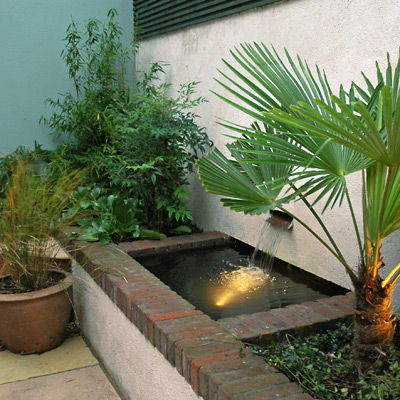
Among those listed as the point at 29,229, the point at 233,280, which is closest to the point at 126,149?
the point at 29,229

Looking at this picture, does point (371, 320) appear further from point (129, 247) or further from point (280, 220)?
point (129, 247)

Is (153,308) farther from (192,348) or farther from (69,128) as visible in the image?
Answer: (69,128)

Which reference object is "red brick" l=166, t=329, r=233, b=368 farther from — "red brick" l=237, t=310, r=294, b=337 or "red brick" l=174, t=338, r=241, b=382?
"red brick" l=237, t=310, r=294, b=337

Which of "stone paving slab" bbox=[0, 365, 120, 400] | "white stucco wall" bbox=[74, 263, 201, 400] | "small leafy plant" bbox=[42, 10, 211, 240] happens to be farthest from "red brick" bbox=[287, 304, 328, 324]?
"small leafy plant" bbox=[42, 10, 211, 240]

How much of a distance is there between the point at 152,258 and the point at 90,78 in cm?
317

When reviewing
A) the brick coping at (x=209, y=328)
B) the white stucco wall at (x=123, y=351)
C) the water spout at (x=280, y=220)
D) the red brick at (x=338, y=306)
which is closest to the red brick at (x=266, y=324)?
the brick coping at (x=209, y=328)

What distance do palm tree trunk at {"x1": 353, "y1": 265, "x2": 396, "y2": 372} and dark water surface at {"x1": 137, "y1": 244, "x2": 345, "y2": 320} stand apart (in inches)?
42.3

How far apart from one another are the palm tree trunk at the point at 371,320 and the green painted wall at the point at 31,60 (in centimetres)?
519

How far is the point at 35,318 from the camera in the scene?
11.3 feet

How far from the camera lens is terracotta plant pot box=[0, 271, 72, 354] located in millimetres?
3367

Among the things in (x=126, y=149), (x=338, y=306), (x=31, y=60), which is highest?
(x=31, y=60)

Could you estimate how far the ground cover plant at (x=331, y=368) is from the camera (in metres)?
1.94

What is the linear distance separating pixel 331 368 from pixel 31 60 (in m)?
5.42

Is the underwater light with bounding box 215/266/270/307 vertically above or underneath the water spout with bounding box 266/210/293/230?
underneath
